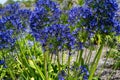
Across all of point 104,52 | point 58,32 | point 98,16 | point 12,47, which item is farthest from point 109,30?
point 104,52

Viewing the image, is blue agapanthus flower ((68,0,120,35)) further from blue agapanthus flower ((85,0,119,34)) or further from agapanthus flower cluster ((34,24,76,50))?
agapanthus flower cluster ((34,24,76,50))

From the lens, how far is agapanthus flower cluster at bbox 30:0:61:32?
4.60 m

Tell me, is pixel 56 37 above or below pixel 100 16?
below

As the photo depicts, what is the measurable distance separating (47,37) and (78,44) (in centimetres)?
59

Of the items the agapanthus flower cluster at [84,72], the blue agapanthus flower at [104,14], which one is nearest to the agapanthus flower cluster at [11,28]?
the agapanthus flower cluster at [84,72]

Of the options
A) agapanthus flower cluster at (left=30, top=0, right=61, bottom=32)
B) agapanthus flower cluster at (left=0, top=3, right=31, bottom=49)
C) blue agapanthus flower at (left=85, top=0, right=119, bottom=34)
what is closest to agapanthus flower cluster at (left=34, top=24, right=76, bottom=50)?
agapanthus flower cluster at (left=30, top=0, right=61, bottom=32)

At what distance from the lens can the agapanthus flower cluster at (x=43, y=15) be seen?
4602mm

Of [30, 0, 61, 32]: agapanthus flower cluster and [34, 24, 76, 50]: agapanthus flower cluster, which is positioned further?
[30, 0, 61, 32]: agapanthus flower cluster

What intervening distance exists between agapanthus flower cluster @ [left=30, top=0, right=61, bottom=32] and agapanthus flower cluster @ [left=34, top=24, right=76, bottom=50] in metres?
0.14

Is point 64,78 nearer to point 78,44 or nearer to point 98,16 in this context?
point 78,44

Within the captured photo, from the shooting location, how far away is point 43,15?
462 centimetres

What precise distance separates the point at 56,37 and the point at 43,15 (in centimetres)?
39

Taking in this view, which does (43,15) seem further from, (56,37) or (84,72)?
(84,72)

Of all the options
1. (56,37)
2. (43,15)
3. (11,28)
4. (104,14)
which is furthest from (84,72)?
(11,28)
